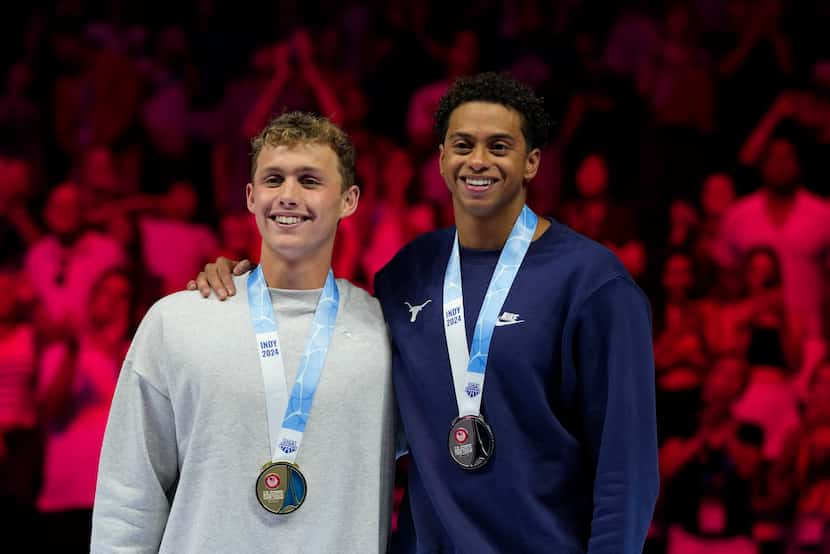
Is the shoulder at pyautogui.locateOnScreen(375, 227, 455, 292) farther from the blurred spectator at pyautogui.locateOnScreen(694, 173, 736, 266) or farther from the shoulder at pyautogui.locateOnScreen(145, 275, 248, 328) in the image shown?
the blurred spectator at pyautogui.locateOnScreen(694, 173, 736, 266)

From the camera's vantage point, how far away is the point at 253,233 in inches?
244

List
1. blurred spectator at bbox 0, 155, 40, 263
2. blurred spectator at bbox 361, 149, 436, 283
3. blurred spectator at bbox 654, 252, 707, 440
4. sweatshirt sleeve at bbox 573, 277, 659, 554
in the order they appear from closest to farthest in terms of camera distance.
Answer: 1. sweatshirt sleeve at bbox 573, 277, 659, 554
2. blurred spectator at bbox 654, 252, 707, 440
3. blurred spectator at bbox 361, 149, 436, 283
4. blurred spectator at bbox 0, 155, 40, 263

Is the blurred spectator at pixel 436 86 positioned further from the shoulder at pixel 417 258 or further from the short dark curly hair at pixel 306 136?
the short dark curly hair at pixel 306 136

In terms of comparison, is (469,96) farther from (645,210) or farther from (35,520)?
(35,520)

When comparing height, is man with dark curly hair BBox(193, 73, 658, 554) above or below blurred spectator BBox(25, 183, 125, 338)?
below

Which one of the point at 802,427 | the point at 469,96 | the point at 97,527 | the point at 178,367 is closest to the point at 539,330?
the point at 469,96

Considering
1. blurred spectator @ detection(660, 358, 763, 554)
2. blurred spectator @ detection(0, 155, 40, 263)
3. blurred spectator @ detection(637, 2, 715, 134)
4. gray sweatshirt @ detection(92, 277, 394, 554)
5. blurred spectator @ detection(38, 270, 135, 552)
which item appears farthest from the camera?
blurred spectator @ detection(0, 155, 40, 263)

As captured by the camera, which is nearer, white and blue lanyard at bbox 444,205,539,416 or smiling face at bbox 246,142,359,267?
white and blue lanyard at bbox 444,205,539,416

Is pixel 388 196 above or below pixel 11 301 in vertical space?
above

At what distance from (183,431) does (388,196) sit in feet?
13.5

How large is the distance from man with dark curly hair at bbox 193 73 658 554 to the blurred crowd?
3442mm

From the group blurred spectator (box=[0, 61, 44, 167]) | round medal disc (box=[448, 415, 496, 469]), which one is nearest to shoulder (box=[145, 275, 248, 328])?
round medal disc (box=[448, 415, 496, 469])

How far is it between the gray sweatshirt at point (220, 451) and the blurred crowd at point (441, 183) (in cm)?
357

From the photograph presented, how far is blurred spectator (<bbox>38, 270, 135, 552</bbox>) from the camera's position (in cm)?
582
